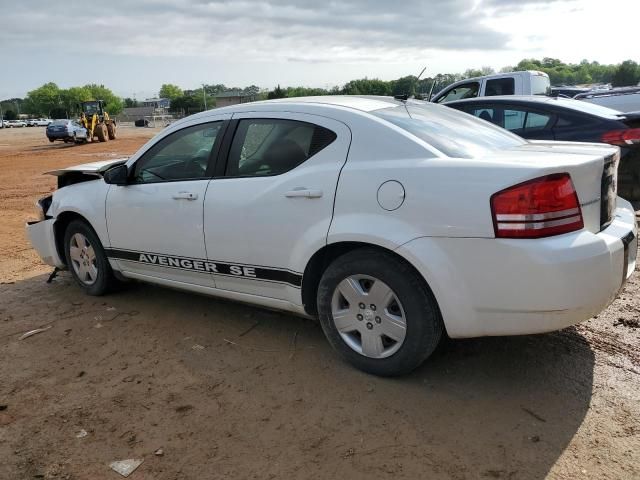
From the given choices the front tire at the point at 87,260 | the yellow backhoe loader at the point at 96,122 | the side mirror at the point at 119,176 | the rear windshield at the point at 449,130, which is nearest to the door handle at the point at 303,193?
the rear windshield at the point at 449,130

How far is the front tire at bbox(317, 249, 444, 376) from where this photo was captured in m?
2.96

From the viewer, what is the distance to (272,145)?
141 inches

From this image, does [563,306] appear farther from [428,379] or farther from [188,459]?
[188,459]

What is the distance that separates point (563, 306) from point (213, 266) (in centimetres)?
229

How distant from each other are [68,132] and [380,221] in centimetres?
3256

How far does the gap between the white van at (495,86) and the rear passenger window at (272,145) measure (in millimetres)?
8416

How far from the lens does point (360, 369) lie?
3295 mm

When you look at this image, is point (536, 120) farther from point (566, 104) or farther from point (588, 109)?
point (588, 109)

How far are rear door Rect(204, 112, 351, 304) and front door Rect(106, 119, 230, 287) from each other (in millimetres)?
167

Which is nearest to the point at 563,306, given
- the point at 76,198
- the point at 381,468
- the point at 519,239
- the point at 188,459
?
the point at 519,239

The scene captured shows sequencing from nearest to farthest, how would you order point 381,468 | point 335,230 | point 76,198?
1. point 381,468
2. point 335,230
3. point 76,198

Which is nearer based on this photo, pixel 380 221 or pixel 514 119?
pixel 380 221

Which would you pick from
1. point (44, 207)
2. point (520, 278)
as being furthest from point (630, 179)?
point (44, 207)

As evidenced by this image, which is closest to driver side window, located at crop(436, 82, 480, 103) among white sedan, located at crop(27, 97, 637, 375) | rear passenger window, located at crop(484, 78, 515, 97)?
rear passenger window, located at crop(484, 78, 515, 97)
